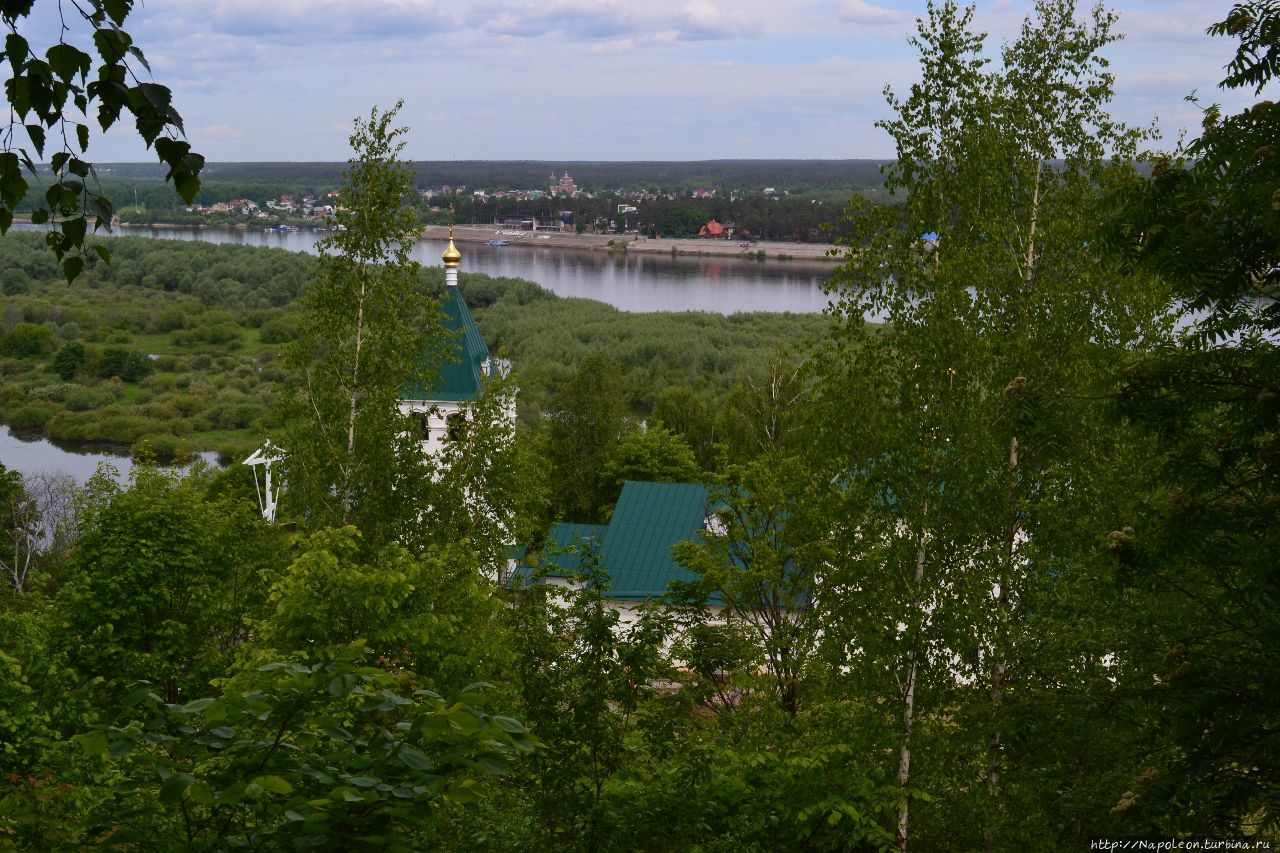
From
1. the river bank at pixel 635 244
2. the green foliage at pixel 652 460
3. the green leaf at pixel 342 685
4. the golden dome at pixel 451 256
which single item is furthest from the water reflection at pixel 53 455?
the river bank at pixel 635 244

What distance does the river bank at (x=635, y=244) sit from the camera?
120 meters

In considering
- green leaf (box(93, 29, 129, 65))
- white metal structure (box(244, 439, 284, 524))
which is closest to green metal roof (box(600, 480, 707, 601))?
white metal structure (box(244, 439, 284, 524))

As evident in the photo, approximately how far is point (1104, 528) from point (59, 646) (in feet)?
33.1

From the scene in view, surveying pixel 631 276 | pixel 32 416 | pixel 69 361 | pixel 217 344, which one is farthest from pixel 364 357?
pixel 631 276

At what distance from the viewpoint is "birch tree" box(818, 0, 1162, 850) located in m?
8.34

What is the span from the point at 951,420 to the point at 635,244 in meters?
126

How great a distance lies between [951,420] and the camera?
8.26m

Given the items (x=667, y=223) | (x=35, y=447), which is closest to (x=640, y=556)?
(x=35, y=447)

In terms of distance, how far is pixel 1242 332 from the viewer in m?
5.44

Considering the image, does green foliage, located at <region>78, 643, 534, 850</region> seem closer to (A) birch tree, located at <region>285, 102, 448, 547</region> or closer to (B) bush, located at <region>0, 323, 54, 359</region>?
(A) birch tree, located at <region>285, 102, 448, 547</region>

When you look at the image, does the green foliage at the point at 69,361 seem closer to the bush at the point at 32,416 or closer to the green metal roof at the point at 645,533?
the bush at the point at 32,416

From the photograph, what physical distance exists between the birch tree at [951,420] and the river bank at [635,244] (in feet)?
350

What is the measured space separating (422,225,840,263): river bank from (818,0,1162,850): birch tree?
106589 mm

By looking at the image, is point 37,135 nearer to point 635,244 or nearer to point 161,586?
point 161,586
